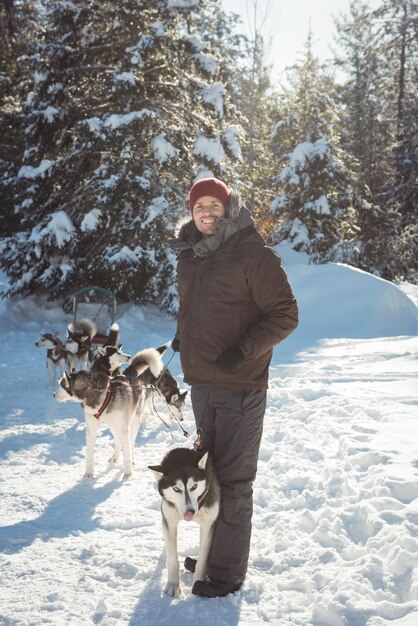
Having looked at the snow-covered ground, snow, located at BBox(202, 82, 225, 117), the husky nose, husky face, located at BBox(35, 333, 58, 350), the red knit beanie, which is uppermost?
snow, located at BBox(202, 82, 225, 117)

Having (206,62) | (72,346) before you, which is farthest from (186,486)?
(206,62)

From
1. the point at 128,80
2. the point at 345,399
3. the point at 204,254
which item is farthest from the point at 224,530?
the point at 128,80

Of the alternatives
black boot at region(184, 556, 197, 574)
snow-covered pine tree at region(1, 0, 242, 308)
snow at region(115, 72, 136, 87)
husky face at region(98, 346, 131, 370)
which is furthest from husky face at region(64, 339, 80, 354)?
snow at region(115, 72, 136, 87)

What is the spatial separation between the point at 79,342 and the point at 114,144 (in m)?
5.36

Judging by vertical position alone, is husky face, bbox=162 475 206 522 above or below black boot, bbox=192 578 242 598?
above

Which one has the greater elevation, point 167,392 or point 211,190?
point 211,190

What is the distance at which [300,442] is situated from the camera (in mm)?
5180

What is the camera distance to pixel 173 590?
2812 mm

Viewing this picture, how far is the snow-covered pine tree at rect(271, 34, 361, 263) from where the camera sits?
15.9 meters

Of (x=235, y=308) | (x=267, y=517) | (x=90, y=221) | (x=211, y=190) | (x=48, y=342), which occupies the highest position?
(x=90, y=221)

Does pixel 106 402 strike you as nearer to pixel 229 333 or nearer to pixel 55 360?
pixel 229 333

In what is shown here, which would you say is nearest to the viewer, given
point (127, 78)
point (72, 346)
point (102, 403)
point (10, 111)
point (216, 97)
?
point (102, 403)

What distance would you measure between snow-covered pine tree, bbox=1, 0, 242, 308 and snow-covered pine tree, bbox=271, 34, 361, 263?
16.3ft

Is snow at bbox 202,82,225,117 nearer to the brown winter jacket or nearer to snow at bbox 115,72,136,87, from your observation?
snow at bbox 115,72,136,87
